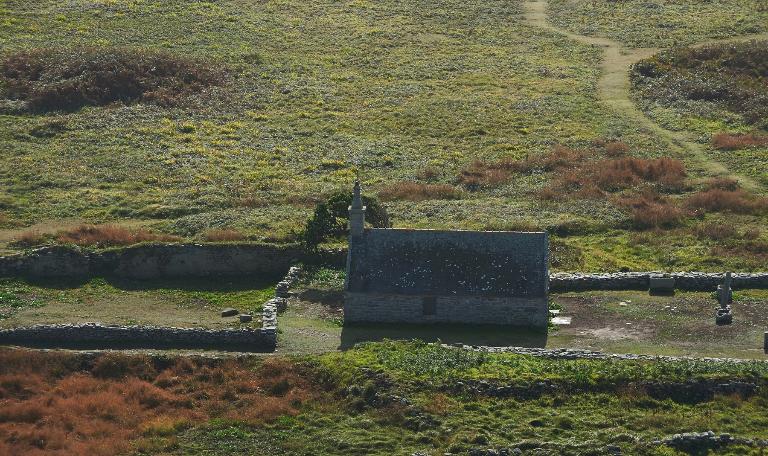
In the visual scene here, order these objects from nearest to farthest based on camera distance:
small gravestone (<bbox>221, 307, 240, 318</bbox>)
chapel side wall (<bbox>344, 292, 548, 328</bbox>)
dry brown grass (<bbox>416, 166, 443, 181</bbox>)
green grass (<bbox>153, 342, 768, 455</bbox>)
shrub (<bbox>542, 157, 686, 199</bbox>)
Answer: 1. green grass (<bbox>153, 342, 768, 455</bbox>)
2. chapel side wall (<bbox>344, 292, 548, 328</bbox>)
3. small gravestone (<bbox>221, 307, 240, 318</bbox>)
4. shrub (<bbox>542, 157, 686, 199</bbox>)
5. dry brown grass (<bbox>416, 166, 443, 181</bbox>)

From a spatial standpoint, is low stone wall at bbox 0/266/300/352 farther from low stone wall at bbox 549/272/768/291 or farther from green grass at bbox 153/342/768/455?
low stone wall at bbox 549/272/768/291

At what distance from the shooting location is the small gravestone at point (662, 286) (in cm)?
5425

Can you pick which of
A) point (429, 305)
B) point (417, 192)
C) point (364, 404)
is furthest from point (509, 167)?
point (364, 404)

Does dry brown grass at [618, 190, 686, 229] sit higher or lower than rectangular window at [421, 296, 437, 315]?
higher

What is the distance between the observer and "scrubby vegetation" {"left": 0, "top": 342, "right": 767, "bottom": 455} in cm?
4059

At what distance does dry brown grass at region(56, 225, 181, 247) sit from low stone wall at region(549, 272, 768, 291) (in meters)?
17.6

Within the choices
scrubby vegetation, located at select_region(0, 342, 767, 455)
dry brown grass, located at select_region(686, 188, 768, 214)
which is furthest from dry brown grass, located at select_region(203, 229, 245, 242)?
dry brown grass, located at select_region(686, 188, 768, 214)

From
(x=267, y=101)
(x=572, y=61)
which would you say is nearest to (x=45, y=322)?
(x=267, y=101)

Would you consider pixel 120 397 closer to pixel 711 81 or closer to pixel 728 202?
pixel 728 202

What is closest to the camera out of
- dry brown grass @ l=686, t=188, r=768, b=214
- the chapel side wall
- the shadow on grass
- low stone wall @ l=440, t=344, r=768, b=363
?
low stone wall @ l=440, t=344, r=768, b=363

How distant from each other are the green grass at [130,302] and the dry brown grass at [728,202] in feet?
74.0

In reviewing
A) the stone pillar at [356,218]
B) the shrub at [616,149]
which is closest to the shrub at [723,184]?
the shrub at [616,149]

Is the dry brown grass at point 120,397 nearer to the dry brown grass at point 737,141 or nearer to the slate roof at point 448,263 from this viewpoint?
the slate roof at point 448,263

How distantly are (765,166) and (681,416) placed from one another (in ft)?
115
